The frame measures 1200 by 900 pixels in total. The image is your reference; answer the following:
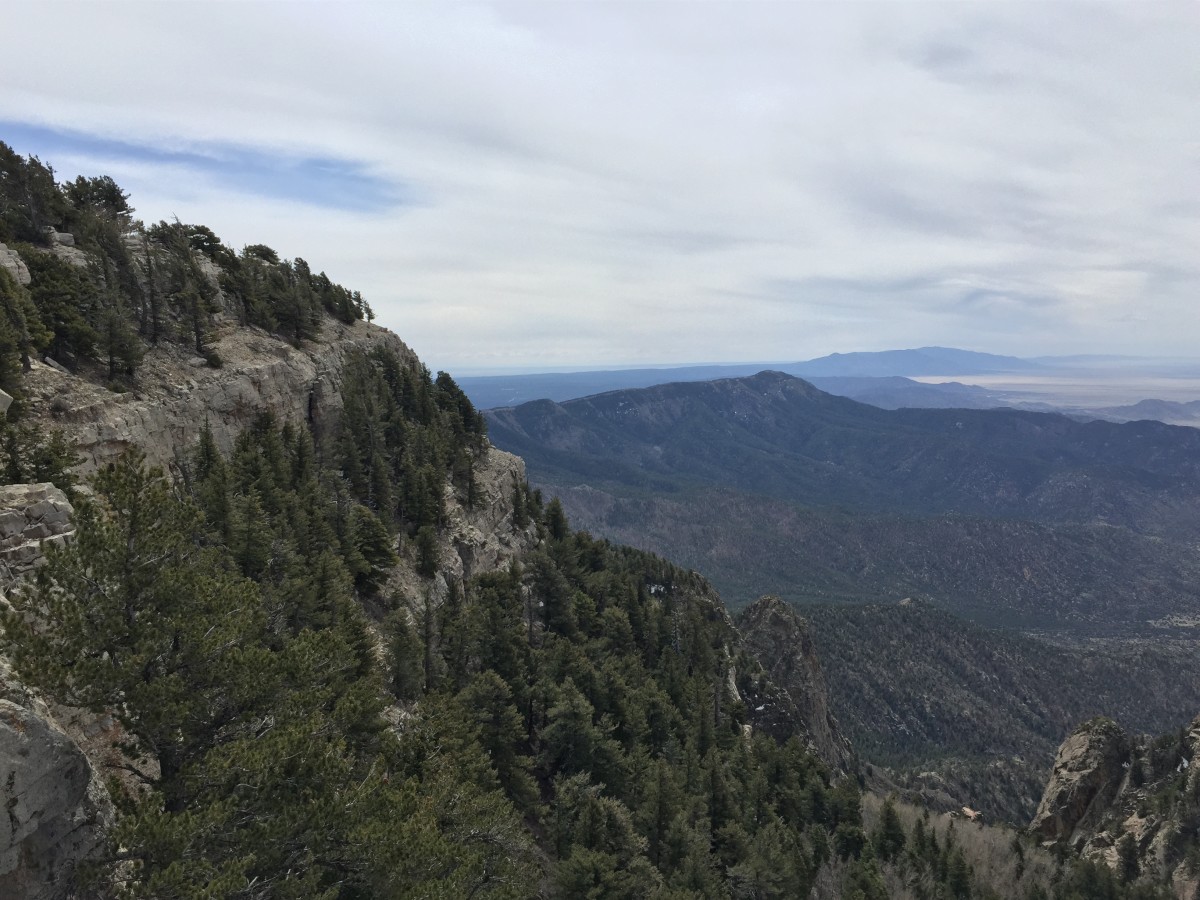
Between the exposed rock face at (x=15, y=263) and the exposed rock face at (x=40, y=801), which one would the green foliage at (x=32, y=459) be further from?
the exposed rock face at (x=15, y=263)

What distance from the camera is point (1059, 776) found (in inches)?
3162

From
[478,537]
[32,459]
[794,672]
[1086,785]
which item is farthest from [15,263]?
[1086,785]

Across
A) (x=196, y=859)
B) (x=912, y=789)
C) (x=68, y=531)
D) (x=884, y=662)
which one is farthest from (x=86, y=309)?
(x=884, y=662)

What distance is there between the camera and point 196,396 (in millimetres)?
42781

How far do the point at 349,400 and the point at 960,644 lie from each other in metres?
195

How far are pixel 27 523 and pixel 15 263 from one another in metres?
29.7

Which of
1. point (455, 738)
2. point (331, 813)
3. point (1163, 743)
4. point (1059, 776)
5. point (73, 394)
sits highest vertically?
point (73, 394)

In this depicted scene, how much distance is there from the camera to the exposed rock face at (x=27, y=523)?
17484 mm

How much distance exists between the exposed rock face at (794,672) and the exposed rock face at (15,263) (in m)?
84.6

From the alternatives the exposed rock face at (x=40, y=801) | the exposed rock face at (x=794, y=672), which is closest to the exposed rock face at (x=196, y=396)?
the exposed rock face at (x=40, y=801)

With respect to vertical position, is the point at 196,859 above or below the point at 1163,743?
above

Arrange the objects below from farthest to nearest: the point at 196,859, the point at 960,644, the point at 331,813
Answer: the point at 960,644, the point at 331,813, the point at 196,859

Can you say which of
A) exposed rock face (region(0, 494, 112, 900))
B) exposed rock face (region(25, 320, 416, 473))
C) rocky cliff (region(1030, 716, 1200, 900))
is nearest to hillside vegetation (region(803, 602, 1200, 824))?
rocky cliff (region(1030, 716, 1200, 900))

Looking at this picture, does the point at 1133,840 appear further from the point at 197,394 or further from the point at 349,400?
the point at 197,394
